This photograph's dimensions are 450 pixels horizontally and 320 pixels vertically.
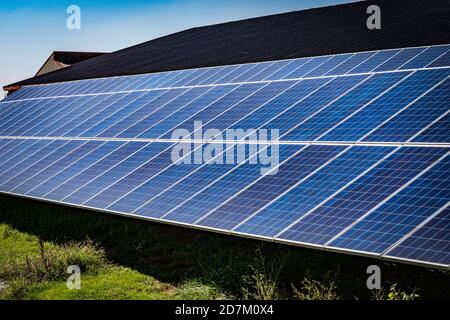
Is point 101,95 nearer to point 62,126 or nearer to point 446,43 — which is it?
point 62,126

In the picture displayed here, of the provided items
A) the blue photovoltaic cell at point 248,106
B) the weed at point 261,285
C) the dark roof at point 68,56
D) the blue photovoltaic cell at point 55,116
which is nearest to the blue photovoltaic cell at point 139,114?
the blue photovoltaic cell at point 248,106

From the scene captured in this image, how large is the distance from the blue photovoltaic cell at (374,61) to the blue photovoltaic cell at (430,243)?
703 centimetres

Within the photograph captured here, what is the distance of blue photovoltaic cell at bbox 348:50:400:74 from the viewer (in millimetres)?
15427

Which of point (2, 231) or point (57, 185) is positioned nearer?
point (57, 185)

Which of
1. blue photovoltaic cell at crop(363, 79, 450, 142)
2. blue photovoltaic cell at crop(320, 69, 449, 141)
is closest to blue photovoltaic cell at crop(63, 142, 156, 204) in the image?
blue photovoltaic cell at crop(320, 69, 449, 141)

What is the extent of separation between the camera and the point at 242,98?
53.6ft

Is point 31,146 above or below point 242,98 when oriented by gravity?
below

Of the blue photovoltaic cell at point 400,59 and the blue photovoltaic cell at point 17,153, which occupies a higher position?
the blue photovoltaic cell at point 400,59

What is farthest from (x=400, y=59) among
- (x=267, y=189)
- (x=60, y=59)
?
(x=60, y=59)

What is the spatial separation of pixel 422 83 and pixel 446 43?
269 cm

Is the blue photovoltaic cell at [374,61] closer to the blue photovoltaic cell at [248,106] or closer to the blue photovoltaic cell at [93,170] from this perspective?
the blue photovoltaic cell at [248,106]

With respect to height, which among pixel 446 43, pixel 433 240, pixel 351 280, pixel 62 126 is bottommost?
pixel 351 280

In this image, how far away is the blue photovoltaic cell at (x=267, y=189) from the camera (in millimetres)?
11273
